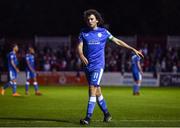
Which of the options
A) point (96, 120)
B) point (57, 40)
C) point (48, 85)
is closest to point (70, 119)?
point (96, 120)

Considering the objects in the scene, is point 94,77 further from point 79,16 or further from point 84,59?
point 79,16

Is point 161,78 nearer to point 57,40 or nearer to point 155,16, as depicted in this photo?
point 57,40

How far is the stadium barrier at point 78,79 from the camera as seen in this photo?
40.9 m

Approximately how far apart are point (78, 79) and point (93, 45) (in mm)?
26632

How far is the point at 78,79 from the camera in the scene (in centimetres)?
4131

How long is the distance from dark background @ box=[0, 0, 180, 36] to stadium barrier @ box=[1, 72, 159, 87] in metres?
16.1

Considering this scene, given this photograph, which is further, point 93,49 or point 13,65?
point 13,65

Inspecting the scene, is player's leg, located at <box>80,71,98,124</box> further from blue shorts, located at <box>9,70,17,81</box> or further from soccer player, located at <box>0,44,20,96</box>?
blue shorts, located at <box>9,70,17,81</box>

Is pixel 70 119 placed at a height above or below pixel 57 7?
below

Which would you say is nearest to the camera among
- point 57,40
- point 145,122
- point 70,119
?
point 145,122

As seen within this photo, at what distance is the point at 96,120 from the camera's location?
15352 mm

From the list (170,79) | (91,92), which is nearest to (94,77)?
(91,92)

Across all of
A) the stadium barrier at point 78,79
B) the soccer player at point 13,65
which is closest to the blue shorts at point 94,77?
the soccer player at point 13,65

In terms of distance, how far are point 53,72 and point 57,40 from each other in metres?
4.94
